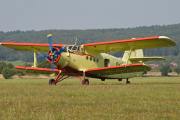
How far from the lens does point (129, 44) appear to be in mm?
25484

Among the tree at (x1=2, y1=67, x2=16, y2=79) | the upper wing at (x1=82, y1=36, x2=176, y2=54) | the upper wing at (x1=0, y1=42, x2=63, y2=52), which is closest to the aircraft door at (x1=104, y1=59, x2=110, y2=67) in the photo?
the upper wing at (x1=82, y1=36, x2=176, y2=54)

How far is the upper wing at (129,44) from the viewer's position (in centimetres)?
2411

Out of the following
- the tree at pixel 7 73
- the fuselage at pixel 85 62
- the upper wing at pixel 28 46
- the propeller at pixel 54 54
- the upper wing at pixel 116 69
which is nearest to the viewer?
the propeller at pixel 54 54

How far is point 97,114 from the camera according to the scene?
31.7ft

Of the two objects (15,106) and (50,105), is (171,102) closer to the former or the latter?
(50,105)

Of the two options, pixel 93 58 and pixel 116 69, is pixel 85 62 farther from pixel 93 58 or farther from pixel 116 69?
pixel 116 69

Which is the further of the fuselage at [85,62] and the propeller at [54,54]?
the fuselage at [85,62]

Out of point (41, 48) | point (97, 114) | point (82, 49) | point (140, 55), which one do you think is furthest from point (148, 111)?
point (140, 55)

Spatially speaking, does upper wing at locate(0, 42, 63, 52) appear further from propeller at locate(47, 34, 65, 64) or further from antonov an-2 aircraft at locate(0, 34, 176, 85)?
propeller at locate(47, 34, 65, 64)

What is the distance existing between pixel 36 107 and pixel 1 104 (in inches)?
40.8

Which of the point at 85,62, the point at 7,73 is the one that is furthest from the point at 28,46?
the point at 7,73

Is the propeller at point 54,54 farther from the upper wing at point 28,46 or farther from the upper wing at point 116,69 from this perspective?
the upper wing at point 28,46

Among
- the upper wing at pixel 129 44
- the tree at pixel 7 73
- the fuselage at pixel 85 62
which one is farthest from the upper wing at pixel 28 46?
the tree at pixel 7 73

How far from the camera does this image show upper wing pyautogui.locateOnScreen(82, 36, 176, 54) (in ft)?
79.1
